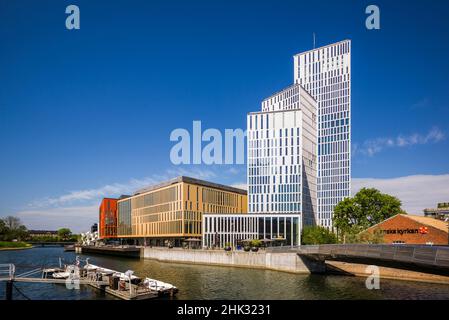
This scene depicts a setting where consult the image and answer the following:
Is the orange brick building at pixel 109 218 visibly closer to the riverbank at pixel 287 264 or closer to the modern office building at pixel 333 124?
the modern office building at pixel 333 124

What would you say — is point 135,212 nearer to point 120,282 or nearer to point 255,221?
point 255,221

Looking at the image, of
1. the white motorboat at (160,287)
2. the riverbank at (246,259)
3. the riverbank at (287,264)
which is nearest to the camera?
the white motorboat at (160,287)

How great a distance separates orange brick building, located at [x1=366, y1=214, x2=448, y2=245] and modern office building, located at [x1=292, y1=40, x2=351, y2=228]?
9745 centimetres

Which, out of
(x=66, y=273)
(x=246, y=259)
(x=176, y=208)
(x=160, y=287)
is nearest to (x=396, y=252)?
(x=160, y=287)

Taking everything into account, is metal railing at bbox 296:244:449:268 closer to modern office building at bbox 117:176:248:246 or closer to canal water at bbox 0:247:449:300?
canal water at bbox 0:247:449:300

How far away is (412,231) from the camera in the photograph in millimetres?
73625

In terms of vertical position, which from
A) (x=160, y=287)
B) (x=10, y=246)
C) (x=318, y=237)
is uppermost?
(x=160, y=287)

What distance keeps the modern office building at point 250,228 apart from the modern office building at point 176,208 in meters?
12.7

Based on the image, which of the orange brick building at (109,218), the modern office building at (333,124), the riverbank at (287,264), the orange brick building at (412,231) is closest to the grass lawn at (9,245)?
the orange brick building at (109,218)

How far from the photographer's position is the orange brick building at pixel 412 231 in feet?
230

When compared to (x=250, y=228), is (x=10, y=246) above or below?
below

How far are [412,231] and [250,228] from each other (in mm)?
47141

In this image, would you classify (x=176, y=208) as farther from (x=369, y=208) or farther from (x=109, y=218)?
(x=109, y=218)

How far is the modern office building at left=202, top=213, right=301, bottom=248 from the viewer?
107812 millimetres
